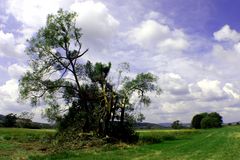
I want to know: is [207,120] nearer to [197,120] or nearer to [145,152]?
[197,120]

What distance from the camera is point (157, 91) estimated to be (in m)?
43.8

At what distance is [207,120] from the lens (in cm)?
14700

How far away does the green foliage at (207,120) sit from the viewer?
474 feet

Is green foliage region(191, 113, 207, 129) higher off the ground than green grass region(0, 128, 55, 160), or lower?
higher

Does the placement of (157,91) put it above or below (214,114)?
below

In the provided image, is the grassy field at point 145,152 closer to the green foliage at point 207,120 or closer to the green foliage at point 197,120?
the green foliage at point 207,120

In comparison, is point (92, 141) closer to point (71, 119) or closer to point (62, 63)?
point (71, 119)

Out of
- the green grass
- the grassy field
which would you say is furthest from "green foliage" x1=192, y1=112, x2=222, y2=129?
the grassy field

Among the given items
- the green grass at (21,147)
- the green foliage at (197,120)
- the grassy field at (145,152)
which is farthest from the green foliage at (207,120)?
the grassy field at (145,152)

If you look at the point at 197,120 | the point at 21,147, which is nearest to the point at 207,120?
the point at 197,120

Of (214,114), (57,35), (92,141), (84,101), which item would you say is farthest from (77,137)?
(214,114)

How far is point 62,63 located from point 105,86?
5466 mm

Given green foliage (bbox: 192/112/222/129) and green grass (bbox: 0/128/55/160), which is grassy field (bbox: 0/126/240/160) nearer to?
green grass (bbox: 0/128/55/160)

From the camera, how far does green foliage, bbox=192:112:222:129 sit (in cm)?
14450
